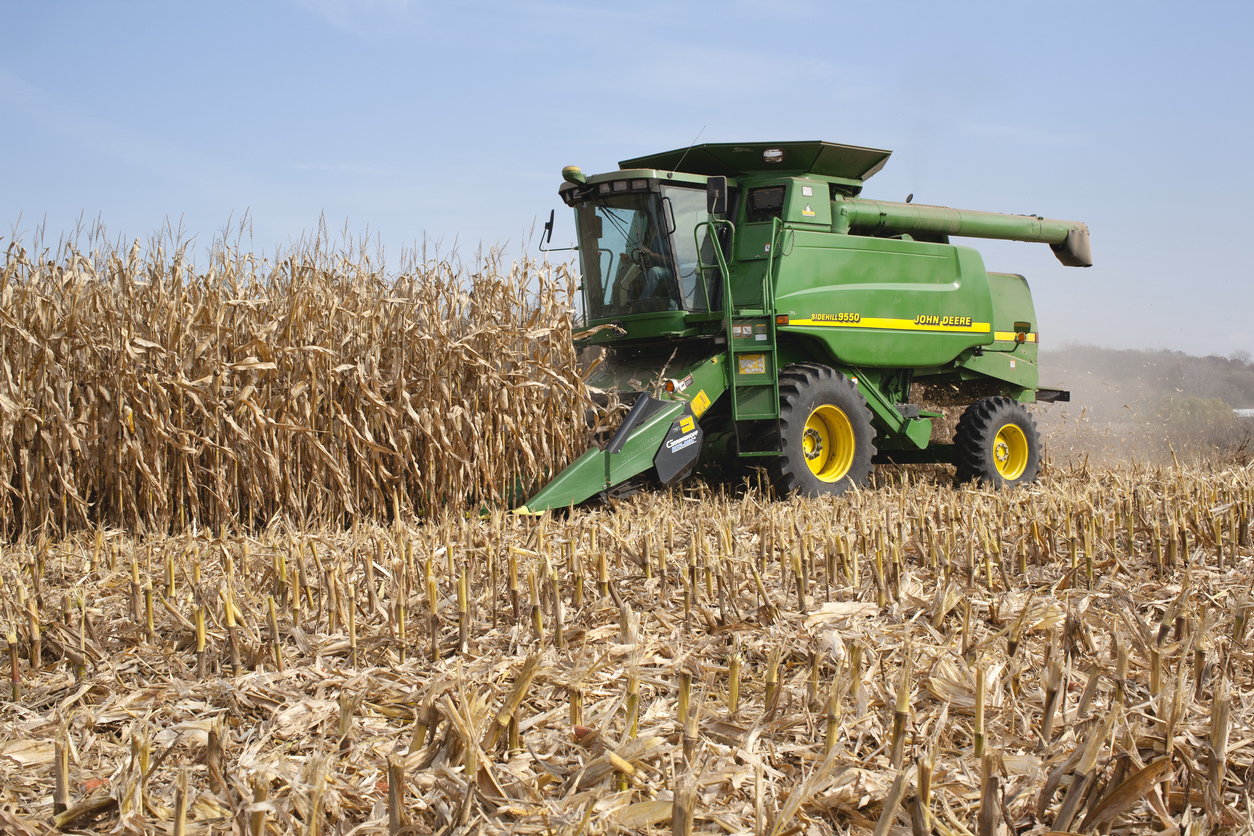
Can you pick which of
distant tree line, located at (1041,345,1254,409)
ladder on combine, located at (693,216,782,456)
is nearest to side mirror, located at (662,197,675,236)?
ladder on combine, located at (693,216,782,456)

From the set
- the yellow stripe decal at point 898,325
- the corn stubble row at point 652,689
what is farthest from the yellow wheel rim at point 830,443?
the corn stubble row at point 652,689

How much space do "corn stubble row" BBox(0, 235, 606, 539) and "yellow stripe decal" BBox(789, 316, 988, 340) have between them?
6.83ft

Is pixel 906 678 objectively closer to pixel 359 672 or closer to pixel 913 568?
pixel 359 672

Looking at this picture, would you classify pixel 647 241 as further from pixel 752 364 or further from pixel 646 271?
pixel 752 364

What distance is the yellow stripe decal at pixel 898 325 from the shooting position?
6809mm

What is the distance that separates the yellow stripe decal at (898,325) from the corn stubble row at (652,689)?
2953 mm

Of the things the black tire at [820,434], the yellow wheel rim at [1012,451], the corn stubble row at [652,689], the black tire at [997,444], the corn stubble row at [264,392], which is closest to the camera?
the corn stubble row at [652,689]

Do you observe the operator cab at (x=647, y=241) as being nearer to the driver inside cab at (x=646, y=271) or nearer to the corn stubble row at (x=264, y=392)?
the driver inside cab at (x=646, y=271)

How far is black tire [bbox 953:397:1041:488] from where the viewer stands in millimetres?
7543

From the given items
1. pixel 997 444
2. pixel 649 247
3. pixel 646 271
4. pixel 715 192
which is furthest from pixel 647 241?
pixel 997 444

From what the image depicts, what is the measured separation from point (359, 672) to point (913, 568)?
2.21 m

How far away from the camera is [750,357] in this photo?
629cm

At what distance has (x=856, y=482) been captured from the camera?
6.55 meters

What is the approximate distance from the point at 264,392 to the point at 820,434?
3715mm
